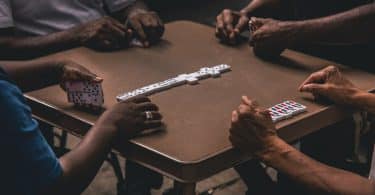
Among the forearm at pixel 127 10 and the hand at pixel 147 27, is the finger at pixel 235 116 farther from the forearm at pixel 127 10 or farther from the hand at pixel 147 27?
the forearm at pixel 127 10

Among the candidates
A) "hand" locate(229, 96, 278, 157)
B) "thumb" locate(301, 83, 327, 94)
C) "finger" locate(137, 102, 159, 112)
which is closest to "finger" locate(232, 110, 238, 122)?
"hand" locate(229, 96, 278, 157)

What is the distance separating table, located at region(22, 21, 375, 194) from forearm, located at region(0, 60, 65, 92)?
0.24 ft

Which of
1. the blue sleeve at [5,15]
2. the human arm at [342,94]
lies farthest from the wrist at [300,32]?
the blue sleeve at [5,15]

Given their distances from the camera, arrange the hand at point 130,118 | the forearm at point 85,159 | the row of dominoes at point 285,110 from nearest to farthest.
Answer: the forearm at point 85,159
the hand at point 130,118
the row of dominoes at point 285,110

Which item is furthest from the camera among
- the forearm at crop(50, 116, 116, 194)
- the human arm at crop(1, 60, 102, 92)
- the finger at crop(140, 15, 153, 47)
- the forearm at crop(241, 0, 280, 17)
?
the forearm at crop(241, 0, 280, 17)

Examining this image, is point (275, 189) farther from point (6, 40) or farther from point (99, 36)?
point (6, 40)

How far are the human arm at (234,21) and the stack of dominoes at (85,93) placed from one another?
27.9 inches

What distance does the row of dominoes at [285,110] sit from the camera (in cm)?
183

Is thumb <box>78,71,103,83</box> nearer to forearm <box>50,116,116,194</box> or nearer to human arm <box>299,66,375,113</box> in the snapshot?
forearm <box>50,116,116,194</box>

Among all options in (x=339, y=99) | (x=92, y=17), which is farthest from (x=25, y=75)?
(x=339, y=99)

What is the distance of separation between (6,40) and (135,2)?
25.2 inches

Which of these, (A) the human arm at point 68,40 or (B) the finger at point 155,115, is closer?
(B) the finger at point 155,115

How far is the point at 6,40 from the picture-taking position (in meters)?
2.48

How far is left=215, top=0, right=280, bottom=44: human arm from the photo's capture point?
2.45 metres
